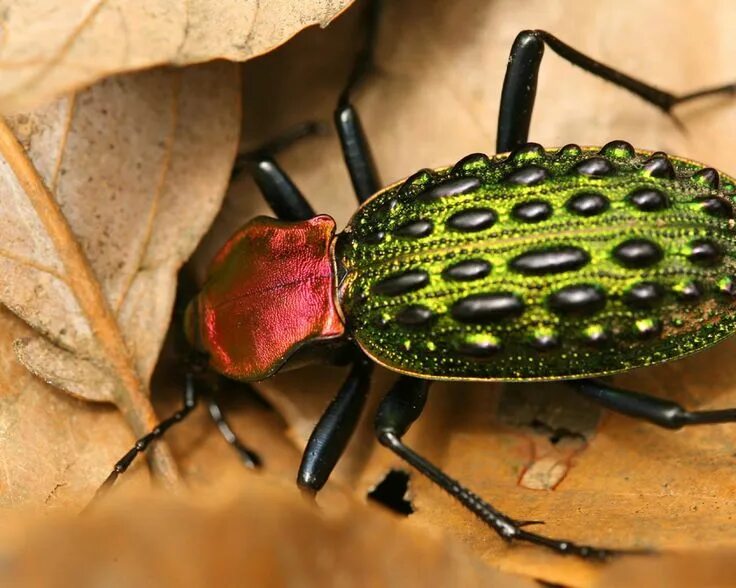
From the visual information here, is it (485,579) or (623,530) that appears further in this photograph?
(623,530)

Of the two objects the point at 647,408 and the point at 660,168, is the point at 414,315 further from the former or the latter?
the point at 660,168

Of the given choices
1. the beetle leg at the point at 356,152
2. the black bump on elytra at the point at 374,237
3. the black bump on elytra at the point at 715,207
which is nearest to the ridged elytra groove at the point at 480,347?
the black bump on elytra at the point at 374,237

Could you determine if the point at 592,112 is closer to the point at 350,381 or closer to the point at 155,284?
the point at 350,381

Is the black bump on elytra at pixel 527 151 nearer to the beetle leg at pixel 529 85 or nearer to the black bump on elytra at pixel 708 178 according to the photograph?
the beetle leg at pixel 529 85

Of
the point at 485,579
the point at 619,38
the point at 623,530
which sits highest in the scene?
the point at 619,38

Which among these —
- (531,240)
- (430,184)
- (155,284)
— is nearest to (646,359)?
(531,240)

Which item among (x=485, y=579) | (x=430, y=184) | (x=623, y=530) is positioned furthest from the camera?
(x=430, y=184)

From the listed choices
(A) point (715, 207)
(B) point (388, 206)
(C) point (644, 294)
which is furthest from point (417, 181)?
(A) point (715, 207)
